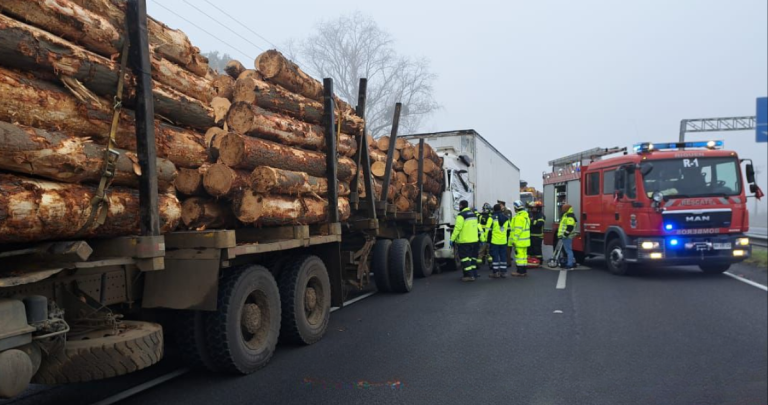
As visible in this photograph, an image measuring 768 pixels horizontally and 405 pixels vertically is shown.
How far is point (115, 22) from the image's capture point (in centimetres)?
416

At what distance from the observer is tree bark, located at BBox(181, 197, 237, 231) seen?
515cm

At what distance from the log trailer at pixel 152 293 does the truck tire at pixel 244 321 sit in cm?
1

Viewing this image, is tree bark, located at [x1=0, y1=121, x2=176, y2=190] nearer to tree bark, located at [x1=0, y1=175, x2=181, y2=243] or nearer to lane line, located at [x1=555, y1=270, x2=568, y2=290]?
tree bark, located at [x1=0, y1=175, x2=181, y2=243]

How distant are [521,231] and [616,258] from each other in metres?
2.07

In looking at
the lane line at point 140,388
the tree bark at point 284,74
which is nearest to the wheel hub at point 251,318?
the lane line at point 140,388

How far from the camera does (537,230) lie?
13.9 meters

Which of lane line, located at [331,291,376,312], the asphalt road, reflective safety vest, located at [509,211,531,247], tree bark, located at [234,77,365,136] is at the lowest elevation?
the asphalt road

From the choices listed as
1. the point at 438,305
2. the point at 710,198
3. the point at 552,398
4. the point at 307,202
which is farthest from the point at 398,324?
the point at 710,198

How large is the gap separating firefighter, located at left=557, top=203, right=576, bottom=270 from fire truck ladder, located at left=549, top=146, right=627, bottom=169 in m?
1.44

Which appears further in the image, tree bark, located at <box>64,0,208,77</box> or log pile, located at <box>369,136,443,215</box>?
log pile, located at <box>369,136,443,215</box>

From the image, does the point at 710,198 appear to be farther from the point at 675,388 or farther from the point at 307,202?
the point at 307,202

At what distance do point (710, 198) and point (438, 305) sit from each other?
615 cm

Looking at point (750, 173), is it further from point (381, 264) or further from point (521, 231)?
point (381, 264)

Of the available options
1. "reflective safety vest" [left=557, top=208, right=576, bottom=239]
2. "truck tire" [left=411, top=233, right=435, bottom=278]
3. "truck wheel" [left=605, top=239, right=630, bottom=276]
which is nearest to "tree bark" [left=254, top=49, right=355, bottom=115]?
"truck tire" [left=411, top=233, right=435, bottom=278]
